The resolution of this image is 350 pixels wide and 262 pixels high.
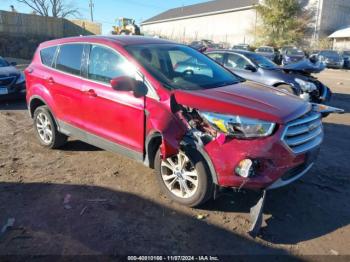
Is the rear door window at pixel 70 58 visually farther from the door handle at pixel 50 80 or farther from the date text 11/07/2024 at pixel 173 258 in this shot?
the date text 11/07/2024 at pixel 173 258

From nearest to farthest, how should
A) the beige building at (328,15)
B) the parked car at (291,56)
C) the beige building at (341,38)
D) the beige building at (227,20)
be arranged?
the parked car at (291,56) → the beige building at (341,38) → the beige building at (328,15) → the beige building at (227,20)

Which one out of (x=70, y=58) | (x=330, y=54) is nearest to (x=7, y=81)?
(x=70, y=58)

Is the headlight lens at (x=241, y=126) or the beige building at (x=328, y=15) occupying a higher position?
the beige building at (x=328, y=15)

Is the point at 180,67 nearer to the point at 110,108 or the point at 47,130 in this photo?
the point at 110,108

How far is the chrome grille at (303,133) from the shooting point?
352 centimetres

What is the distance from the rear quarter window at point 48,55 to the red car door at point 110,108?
3.57 ft

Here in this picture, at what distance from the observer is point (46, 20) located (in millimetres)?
31406

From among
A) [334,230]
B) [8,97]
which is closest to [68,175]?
[334,230]

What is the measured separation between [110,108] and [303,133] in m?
2.29

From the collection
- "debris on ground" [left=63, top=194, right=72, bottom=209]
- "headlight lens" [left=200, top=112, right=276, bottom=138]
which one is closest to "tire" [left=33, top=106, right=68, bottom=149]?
"debris on ground" [left=63, top=194, right=72, bottom=209]

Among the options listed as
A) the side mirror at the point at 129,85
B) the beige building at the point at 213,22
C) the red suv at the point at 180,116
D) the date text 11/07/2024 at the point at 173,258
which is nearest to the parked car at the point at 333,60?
the beige building at the point at 213,22

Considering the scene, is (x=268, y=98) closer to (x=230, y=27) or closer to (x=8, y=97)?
(x=8, y=97)

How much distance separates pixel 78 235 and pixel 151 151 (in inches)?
48.9

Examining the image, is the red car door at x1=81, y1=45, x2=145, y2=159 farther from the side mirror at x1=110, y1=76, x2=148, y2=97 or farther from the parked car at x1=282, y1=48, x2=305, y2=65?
the parked car at x1=282, y1=48, x2=305, y2=65
